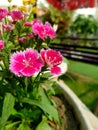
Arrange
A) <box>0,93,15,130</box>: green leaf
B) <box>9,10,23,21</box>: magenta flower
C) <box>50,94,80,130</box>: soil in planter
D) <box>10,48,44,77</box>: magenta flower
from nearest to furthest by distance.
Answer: <box>10,48,44,77</box>: magenta flower < <box>0,93,15,130</box>: green leaf < <box>9,10,23,21</box>: magenta flower < <box>50,94,80,130</box>: soil in planter

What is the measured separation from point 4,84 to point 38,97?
0.21m

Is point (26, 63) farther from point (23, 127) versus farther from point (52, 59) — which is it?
point (23, 127)

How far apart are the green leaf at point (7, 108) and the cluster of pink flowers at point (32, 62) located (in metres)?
0.29

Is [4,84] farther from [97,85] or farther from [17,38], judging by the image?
[97,85]

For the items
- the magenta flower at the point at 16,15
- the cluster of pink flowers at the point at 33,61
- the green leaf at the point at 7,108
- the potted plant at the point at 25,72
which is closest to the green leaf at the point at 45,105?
the potted plant at the point at 25,72

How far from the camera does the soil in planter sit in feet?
8.41

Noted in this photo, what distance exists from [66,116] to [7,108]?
913 millimetres

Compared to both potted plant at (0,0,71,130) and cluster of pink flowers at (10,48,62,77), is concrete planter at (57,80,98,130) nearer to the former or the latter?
potted plant at (0,0,71,130)

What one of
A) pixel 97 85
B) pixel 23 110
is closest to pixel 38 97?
pixel 23 110

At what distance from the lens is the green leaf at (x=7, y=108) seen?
192 cm

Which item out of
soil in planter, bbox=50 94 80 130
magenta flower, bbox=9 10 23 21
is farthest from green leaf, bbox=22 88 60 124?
magenta flower, bbox=9 10 23 21

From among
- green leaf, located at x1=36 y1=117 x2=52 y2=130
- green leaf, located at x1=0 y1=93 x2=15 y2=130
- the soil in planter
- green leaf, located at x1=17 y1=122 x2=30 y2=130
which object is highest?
green leaf, located at x1=0 y1=93 x2=15 y2=130

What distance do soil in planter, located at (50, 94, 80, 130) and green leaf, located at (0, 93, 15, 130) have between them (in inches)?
21.6

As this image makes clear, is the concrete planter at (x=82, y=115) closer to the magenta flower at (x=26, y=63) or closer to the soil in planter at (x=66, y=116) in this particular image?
the soil in planter at (x=66, y=116)
